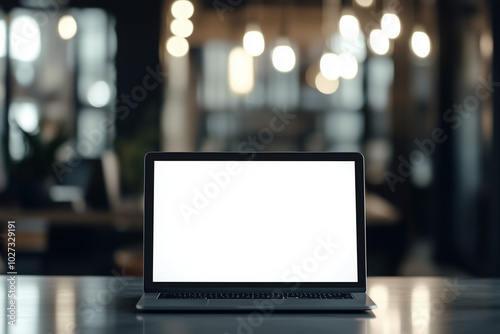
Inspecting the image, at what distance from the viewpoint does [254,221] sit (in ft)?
3.77

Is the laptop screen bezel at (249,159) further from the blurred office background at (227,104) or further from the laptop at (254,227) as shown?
the blurred office background at (227,104)

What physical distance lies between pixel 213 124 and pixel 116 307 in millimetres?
2560

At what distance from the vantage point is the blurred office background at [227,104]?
138 inches

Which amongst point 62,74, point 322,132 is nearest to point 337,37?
point 322,132

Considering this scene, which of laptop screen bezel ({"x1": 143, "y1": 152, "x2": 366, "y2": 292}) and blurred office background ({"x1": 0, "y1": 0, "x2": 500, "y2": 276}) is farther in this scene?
blurred office background ({"x1": 0, "y1": 0, "x2": 500, "y2": 276})

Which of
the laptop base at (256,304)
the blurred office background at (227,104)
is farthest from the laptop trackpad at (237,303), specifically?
the blurred office background at (227,104)

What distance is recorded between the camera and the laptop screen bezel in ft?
3.66

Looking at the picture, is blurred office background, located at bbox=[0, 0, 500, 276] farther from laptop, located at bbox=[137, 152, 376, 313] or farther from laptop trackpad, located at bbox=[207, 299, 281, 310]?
laptop trackpad, located at bbox=[207, 299, 281, 310]

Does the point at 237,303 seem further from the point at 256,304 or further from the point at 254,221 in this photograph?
the point at 254,221

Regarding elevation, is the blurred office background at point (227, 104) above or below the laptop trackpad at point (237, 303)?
above

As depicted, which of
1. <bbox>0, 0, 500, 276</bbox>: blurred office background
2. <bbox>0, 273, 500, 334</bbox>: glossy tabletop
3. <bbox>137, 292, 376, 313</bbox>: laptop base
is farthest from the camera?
<bbox>0, 0, 500, 276</bbox>: blurred office background

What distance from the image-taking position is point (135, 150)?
352cm

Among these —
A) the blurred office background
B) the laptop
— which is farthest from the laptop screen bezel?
the blurred office background

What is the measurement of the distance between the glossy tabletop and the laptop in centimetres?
8
